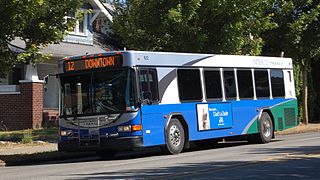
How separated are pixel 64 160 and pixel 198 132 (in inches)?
168

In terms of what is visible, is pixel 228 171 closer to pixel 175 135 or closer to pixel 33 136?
pixel 175 135

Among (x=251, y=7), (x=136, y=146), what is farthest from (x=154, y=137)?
(x=251, y=7)

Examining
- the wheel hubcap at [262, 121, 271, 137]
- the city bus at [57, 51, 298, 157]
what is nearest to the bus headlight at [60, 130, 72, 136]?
the city bus at [57, 51, 298, 157]

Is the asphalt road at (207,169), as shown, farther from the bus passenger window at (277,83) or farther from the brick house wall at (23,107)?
the brick house wall at (23,107)

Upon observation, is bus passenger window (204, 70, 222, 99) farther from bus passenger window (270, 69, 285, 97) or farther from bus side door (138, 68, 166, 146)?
bus passenger window (270, 69, 285, 97)

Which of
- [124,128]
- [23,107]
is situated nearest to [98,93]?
[124,128]

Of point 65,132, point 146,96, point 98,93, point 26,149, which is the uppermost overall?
point 98,93

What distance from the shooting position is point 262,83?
20.1m

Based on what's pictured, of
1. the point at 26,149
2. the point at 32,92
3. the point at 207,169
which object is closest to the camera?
the point at 207,169

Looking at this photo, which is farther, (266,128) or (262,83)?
(266,128)

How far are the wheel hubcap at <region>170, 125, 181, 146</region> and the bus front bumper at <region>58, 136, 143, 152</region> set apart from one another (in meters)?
1.46

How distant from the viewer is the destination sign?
15.2 metres

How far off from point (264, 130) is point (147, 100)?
6.51 m

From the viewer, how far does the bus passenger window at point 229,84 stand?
18.3m
